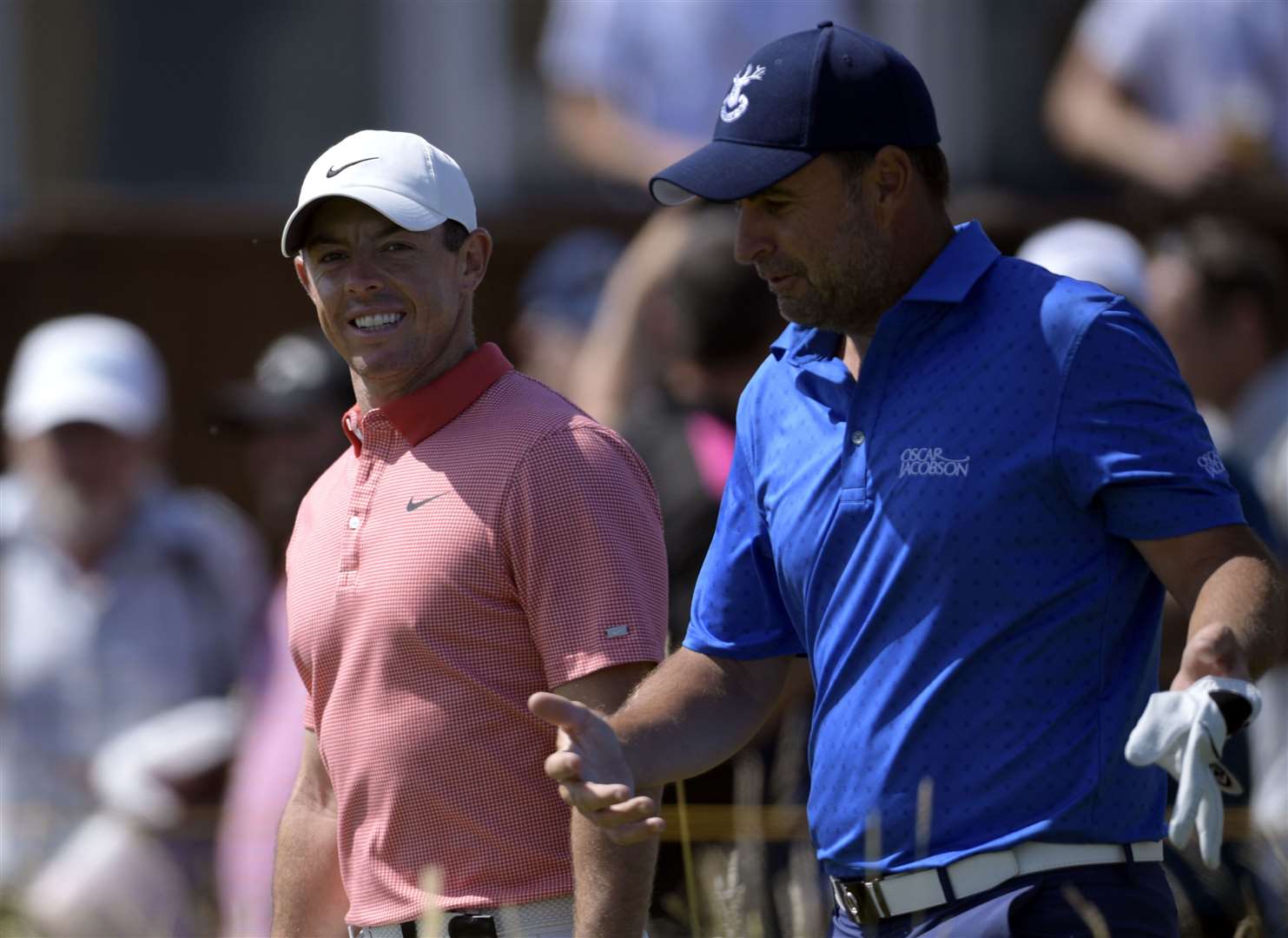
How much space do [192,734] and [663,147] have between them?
2387 mm

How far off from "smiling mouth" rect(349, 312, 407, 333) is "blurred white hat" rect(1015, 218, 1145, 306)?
7.94ft

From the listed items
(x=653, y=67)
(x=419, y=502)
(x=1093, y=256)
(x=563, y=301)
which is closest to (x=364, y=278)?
(x=419, y=502)

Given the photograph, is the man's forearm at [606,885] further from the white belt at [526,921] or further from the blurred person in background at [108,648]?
the blurred person in background at [108,648]

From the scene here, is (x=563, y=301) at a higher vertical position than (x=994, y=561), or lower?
lower

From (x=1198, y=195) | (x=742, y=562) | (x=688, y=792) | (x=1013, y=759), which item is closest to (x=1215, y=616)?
(x=1013, y=759)

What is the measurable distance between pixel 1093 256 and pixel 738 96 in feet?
8.62

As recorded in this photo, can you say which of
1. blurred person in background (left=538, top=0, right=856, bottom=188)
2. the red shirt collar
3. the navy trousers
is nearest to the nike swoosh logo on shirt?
the red shirt collar

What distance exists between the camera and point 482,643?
3.51 metres

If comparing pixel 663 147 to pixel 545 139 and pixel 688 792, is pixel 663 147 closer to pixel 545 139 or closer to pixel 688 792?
pixel 545 139

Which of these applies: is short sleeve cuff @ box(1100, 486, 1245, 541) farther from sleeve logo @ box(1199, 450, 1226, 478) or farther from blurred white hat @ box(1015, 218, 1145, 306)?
blurred white hat @ box(1015, 218, 1145, 306)

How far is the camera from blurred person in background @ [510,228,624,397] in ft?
22.6

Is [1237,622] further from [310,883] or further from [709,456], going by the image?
[709,456]

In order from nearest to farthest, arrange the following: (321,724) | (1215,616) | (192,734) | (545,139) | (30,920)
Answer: (1215,616) < (321,724) < (30,920) < (192,734) < (545,139)

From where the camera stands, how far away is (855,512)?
329cm
